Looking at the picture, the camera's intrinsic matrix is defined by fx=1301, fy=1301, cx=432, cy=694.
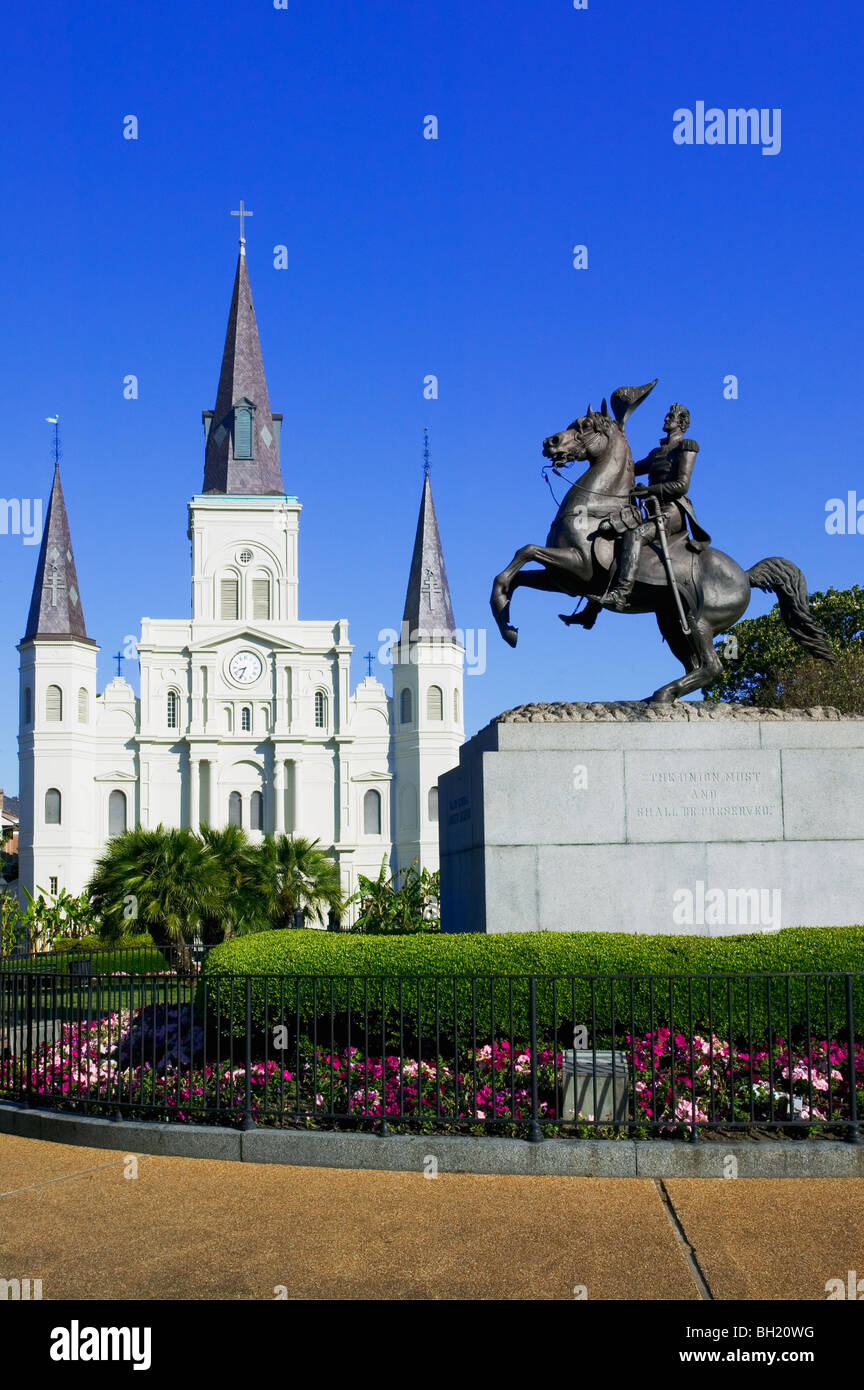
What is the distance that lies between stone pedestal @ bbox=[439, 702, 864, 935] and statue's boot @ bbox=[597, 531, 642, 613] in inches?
43.8

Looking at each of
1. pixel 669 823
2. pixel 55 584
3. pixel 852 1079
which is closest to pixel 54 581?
pixel 55 584

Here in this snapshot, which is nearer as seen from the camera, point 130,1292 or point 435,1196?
point 130,1292

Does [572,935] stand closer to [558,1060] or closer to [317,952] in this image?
[558,1060]

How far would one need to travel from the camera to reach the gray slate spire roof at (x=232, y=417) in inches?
3066

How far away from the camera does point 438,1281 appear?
585cm

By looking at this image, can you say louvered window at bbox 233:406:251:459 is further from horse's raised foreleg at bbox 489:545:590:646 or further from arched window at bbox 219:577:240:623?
horse's raised foreleg at bbox 489:545:590:646

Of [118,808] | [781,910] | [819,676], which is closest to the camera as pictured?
[781,910]

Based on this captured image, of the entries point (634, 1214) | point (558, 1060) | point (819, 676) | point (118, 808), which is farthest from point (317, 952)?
point (118, 808)

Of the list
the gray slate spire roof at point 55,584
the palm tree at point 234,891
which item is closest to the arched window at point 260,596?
the gray slate spire roof at point 55,584

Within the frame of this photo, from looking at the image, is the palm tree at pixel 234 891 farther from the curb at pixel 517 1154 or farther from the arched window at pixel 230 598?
the arched window at pixel 230 598

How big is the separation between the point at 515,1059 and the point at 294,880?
25.1 m

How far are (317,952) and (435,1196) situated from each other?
269 centimetres

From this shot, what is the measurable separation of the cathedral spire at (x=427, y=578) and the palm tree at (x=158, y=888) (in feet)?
147

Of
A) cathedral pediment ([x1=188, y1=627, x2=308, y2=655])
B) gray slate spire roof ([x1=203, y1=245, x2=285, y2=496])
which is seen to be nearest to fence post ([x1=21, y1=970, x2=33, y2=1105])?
cathedral pediment ([x1=188, y1=627, x2=308, y2=655])
